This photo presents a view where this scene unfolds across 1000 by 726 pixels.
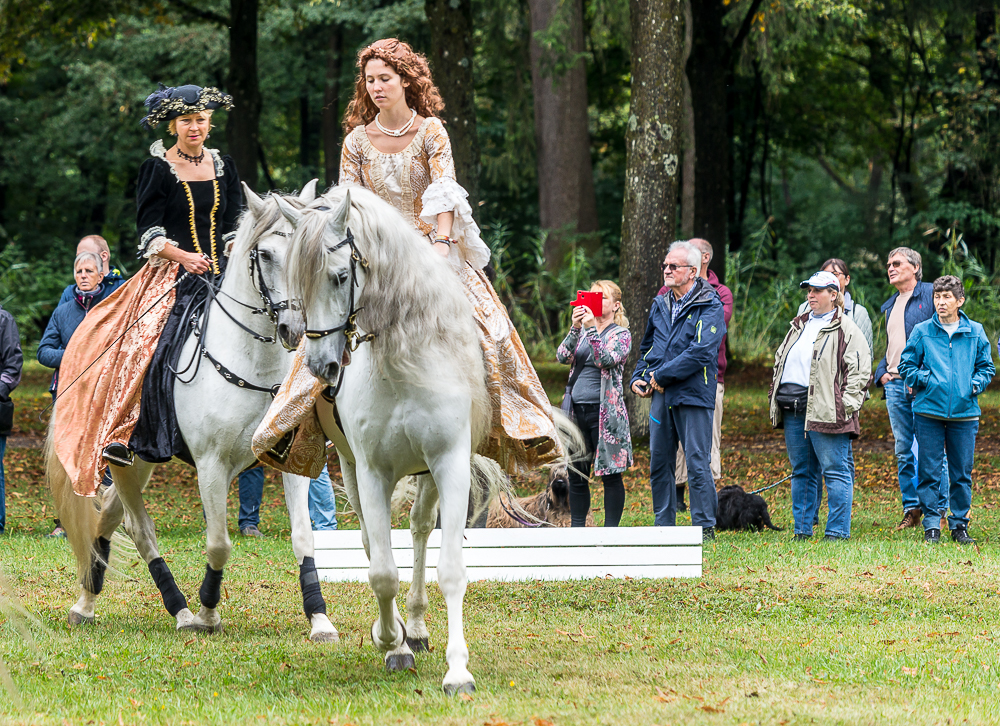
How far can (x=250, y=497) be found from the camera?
10156 mm

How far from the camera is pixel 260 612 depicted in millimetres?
6730

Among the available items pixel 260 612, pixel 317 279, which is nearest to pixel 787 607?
pixel 260 612

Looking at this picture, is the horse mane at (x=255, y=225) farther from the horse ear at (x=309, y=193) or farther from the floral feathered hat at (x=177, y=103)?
the floral feathered hat at (x=177, y=103)

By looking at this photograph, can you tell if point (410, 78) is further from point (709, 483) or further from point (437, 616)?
point (709, 483)

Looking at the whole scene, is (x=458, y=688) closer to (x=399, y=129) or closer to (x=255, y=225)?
(x=255, y=225)

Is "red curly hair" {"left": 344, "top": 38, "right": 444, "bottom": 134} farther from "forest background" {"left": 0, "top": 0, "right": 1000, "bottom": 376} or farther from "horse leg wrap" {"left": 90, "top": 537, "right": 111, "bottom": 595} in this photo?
"forest background" {"left": 0, "top": 0, "right": 1000, "bottom": 376}

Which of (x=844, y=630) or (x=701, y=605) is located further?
(x=701, y=605)

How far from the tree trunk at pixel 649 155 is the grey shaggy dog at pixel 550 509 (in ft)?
13.5

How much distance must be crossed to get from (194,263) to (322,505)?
144 inches

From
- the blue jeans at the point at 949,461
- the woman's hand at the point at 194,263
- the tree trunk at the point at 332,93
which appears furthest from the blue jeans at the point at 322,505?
the tree trunk at the point at 332,93

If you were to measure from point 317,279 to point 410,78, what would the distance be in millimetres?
1710

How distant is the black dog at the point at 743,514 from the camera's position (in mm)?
9734

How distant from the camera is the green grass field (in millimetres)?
4480

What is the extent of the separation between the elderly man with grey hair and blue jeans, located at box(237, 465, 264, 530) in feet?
12.2
